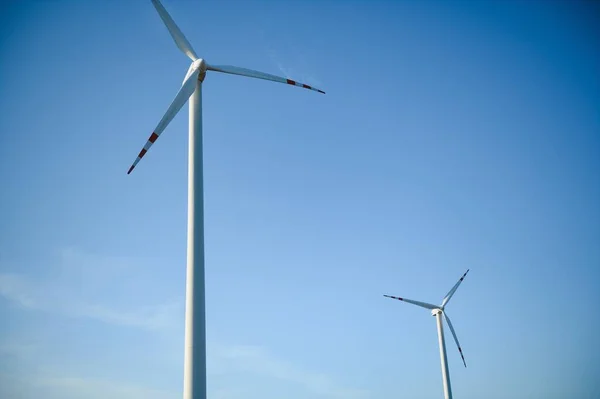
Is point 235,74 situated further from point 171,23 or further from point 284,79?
point 171,23

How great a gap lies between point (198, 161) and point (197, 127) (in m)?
2.54

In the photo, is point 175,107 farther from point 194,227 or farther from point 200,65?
point 194,227

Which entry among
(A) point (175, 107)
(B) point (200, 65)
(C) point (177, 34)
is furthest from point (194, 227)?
(C) point (177, 34)

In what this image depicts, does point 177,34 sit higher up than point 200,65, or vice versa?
point 177,34

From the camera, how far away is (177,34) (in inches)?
1281

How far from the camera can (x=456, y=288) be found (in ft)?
222

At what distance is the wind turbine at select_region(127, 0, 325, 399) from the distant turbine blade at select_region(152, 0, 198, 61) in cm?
41

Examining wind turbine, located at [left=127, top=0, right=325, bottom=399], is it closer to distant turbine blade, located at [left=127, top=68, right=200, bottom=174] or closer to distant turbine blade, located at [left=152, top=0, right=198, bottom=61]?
distant turbine blade, located at [left=127, top=68, right=200, bottom=174]

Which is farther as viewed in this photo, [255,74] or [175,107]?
[255,74]

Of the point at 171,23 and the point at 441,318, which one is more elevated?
the point at 171,23

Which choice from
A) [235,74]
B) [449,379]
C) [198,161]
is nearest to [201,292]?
[198,161]

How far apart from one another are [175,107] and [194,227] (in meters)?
7.83

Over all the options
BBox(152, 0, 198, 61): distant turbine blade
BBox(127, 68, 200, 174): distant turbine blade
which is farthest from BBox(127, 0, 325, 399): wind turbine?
BBox(152, 0, 198, 61): distant turbine blade

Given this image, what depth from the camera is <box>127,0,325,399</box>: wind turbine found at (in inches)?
803
